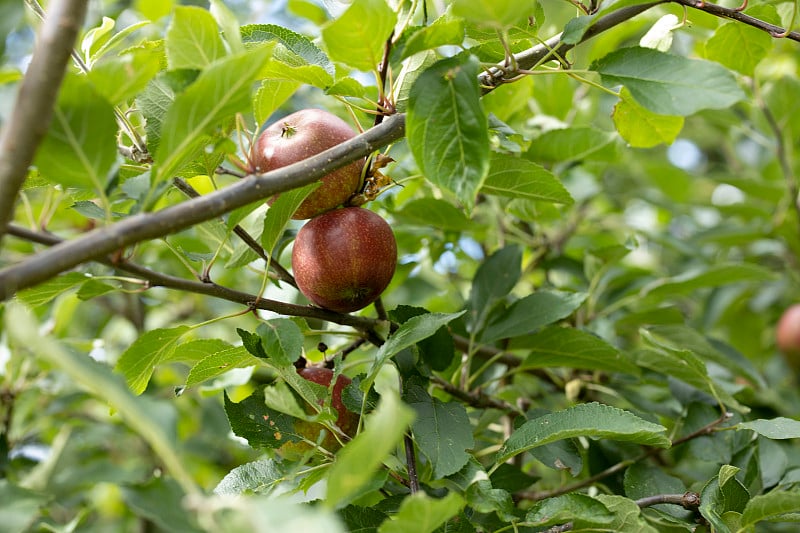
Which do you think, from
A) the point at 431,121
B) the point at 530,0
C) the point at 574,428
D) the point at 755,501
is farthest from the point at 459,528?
the point at 530,0

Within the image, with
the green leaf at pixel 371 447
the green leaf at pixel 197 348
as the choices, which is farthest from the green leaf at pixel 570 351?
the green leaf at pixel 371 447

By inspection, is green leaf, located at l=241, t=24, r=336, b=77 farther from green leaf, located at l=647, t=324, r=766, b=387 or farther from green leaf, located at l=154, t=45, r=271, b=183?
green leaf, located at l=647, t=324, r=766, b=387

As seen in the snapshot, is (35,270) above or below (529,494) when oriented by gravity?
above

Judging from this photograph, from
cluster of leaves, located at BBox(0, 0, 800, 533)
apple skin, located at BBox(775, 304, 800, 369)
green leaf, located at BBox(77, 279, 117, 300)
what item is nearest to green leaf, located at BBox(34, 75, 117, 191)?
cluster of leaves, located at BBox(0, 0, 800, 533)

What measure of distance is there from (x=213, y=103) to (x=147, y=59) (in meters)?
0.07

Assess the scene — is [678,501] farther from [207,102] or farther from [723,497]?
[207,102]

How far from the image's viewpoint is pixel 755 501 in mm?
822

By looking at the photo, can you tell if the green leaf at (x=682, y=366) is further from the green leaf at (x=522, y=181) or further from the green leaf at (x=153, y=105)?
the green leaf at (x=153, y=105)

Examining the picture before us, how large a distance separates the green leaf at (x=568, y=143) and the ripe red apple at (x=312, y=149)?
19.6 inches

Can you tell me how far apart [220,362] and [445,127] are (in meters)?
0.41

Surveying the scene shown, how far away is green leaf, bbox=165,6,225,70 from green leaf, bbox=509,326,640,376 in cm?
69

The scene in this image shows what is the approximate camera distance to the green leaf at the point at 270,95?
905mm

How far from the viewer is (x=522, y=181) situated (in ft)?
3.41

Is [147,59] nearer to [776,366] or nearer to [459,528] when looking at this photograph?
[459,528]
